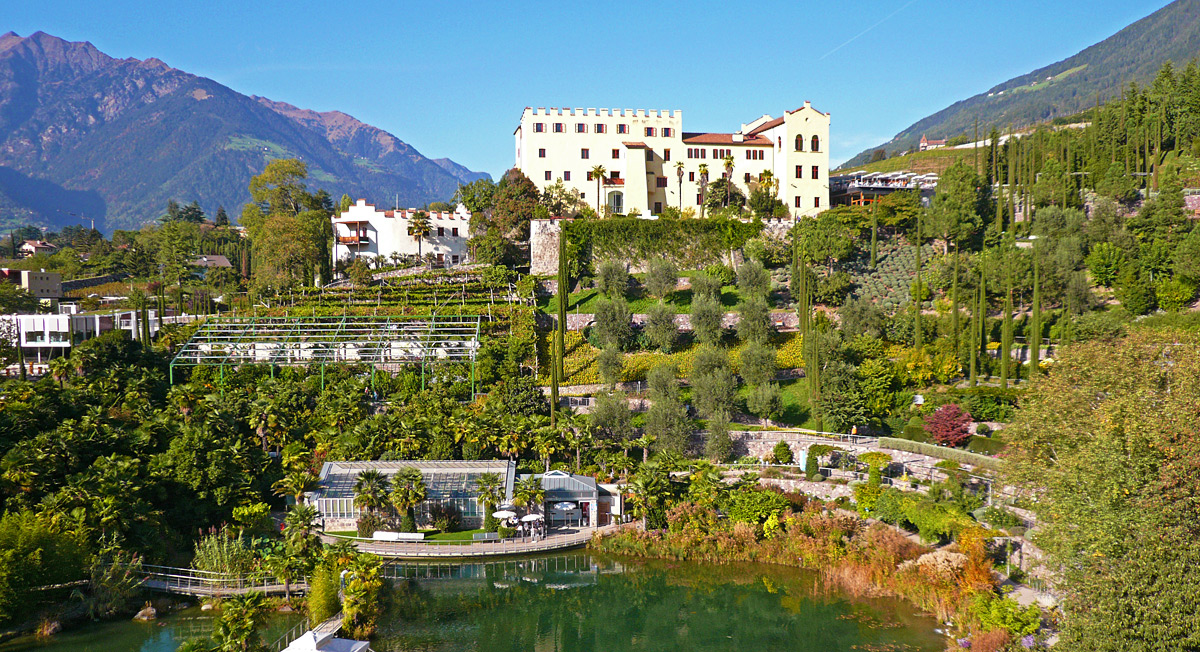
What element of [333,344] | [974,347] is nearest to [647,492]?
[974,347]

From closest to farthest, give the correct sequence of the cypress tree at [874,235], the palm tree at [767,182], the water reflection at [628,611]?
1. the water reflection at [628,611]
2. the cypress tree at [874,235]
3. the palm tree at [767,182]

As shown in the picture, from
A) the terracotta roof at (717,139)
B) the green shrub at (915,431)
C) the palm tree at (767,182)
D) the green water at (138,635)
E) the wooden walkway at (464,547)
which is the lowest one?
the green water at (138,635)

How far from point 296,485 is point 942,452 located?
2762 centimetres

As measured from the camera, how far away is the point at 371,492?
31625 millimetres

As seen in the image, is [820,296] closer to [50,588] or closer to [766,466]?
[766,466]

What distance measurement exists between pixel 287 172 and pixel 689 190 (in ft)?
134

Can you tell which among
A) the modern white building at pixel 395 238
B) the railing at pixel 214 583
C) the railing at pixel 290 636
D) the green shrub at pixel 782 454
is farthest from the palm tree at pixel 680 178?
the railing at pixel 290 636

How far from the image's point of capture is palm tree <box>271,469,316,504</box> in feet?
104

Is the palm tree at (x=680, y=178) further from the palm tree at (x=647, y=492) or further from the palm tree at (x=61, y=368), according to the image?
the palm tree at (x=61, y=368)

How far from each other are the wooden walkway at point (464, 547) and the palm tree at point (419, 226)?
137 feet

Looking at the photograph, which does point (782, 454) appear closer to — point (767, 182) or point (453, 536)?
point (453, 536)

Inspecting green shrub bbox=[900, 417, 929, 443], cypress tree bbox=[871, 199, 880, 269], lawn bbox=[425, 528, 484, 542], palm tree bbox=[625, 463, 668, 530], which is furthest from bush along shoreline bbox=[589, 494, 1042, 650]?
cypress tree bbox=[871, 199, 880, 269]

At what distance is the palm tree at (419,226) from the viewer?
69438mm

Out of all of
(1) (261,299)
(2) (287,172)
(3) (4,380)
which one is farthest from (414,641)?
(2) (287,172)
